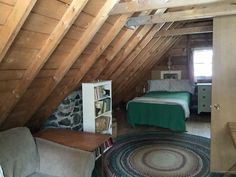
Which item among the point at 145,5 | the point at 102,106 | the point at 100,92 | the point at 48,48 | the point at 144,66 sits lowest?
the point at 102,106

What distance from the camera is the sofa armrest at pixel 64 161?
2.33m

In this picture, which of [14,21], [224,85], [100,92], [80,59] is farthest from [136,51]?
[14,21]

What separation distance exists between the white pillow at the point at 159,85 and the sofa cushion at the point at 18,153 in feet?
15.8

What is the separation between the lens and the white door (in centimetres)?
286

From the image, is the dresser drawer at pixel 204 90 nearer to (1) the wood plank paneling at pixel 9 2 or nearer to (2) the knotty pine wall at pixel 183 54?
(2) the knotty pine wall at pixel 183 54

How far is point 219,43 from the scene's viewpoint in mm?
2895

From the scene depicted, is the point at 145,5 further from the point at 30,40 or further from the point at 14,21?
the point at 14,21

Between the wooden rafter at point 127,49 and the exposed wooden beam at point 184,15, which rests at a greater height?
the exposed wooden beam at point 184,15

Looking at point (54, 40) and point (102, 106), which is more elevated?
point (54, 40)

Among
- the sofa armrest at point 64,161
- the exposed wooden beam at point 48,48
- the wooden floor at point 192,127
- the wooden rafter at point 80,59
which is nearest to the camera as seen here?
the exposed wooden beam at point 48,48

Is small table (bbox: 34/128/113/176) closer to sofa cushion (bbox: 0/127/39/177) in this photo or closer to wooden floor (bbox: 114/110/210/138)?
sofa cushion (bbox: 0/127/39/177)

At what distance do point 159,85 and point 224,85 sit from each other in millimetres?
3970

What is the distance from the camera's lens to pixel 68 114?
396 centimetres

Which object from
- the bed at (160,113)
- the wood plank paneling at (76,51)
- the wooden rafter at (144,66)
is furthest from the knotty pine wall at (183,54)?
the wood plank paneling at (76,51)
